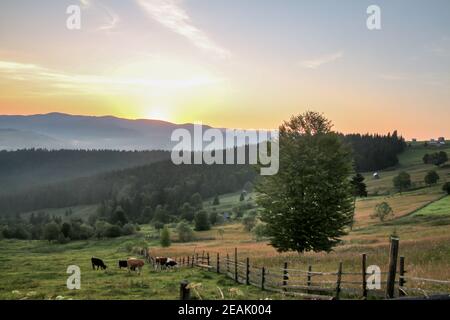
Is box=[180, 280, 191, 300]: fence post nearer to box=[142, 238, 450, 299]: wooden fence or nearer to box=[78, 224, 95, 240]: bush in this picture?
box=[142, 238, 450, 299]: wooden fence

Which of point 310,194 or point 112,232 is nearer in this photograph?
point 310,194

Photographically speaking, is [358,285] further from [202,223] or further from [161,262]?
[202,223]

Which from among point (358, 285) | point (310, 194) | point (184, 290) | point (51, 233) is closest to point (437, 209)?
point (310, 194)

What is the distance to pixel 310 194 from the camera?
34250mm

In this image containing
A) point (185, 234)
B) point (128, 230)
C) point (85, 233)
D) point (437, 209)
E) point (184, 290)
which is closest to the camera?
point (184, 290)

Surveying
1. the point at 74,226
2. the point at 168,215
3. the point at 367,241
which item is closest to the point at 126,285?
the point at 367,241

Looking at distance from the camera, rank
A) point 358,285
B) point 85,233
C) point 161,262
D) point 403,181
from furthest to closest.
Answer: point 85,233 → point 403,181 → point 161,262 → point 358,285

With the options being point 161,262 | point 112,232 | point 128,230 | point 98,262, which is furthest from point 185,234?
point 161,262

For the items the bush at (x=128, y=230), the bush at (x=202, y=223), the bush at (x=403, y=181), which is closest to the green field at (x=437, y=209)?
the bush at (x=403, y=181)

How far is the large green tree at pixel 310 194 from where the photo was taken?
112ft

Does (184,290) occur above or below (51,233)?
above

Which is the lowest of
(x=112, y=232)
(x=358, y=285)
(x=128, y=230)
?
(x=112, y=232)

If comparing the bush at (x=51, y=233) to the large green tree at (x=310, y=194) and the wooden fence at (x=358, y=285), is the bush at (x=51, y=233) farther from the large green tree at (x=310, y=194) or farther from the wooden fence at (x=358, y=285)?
the wooden fence at (x=358, y=285)

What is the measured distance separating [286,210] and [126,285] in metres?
14.2
